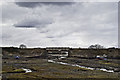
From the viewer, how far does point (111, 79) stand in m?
36.0

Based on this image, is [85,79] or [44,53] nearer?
[85,79]

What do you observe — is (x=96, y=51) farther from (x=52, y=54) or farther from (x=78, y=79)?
(x=78, y=79)

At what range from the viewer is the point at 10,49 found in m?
132

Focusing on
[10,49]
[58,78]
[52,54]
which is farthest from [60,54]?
[58,78]

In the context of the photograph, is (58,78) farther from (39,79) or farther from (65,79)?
(39,79)

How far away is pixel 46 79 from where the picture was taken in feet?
116

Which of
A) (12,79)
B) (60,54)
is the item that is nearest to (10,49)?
(60,54)

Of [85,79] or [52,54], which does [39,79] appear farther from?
[52,54]

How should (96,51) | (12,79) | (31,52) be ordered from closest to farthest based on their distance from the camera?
(12,79) < (96,51) < (31,52)

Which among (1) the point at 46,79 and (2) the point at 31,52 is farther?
(2) the point at 31,52

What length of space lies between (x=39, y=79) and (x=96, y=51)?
95916 mm

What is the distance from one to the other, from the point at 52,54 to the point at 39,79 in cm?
9760

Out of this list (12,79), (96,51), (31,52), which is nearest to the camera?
(12,79)

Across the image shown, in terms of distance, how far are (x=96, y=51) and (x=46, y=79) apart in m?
95.2
